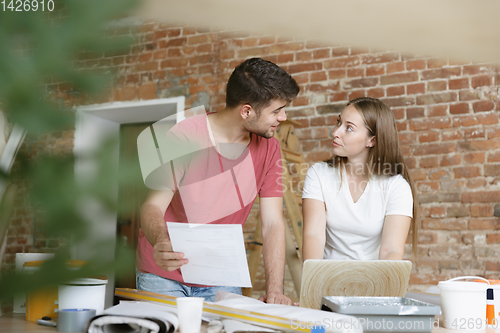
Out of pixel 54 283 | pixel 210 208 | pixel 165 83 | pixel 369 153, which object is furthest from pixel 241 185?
pixel 165 83

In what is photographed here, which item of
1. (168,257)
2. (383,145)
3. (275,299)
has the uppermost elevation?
(383,145)

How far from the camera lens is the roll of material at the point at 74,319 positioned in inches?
36.5

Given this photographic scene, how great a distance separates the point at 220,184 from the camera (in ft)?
5.50

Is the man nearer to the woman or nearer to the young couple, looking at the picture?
the young couple

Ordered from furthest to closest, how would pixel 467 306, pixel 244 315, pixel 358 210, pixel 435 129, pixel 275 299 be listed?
pixel 435 129, pixel 358 210, pixel 275 299, pixel 467 306, pixel 244 315

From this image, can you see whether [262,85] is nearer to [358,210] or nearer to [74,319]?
[358,210]

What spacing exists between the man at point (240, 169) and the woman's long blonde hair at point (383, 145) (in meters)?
0.40

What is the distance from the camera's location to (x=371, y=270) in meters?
1.15

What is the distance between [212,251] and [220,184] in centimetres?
46

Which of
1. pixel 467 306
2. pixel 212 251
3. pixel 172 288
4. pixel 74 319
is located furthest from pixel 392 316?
pixel 172 288

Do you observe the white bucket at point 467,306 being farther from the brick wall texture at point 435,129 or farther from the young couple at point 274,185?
the brick wall texture at point 435,129

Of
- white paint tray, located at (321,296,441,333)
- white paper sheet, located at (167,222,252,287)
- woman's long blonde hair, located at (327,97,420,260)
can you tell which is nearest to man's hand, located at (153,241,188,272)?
white paper sheet, located at (167,222,252,287)

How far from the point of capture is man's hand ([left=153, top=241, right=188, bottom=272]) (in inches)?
49.3

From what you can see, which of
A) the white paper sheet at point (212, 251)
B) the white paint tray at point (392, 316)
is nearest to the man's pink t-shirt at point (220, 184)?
the white paper sheet at point (212, 251)
